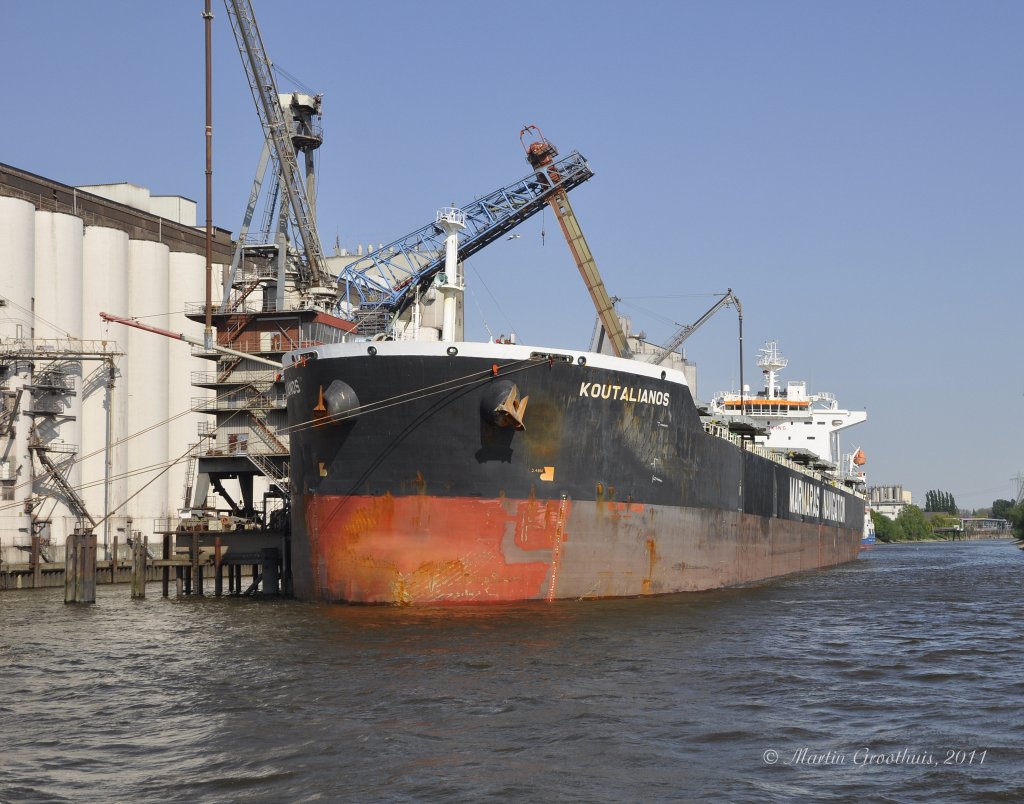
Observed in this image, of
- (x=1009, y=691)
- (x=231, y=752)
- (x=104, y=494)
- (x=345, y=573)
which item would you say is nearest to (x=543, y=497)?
(x=345, y=573)

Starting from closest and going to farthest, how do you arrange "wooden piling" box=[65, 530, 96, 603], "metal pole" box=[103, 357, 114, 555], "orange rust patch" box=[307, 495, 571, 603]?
"orange rust patch" box=[307, 495, 571, 603] → "wooden piling" box=[65, 530, 96, 603] → "metal pole" box=[103, 357, 114, 555]

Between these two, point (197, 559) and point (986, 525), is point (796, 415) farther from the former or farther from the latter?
point (986, 525)

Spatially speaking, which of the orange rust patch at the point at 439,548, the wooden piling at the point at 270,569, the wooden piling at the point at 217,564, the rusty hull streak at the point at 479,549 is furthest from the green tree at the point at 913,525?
the orange rust patch at the point at 439,548

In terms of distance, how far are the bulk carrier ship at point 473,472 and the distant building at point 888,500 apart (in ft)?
284

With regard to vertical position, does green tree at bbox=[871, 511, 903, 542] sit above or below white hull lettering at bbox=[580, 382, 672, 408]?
below

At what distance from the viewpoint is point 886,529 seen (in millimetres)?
109625

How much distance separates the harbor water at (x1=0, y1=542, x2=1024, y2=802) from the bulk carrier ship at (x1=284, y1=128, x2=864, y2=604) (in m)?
0.76

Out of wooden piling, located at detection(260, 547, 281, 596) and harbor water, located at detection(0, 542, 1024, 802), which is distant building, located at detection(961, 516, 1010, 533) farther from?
harbor water, located at detection(0, 542, 1024, 802)

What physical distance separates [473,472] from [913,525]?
109 m

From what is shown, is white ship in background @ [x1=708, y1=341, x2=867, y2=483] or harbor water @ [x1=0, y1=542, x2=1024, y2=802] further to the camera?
white ship in background @ [x1=708, y1=341, x2=867, y2=483]

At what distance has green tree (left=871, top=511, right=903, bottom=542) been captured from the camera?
10862cm

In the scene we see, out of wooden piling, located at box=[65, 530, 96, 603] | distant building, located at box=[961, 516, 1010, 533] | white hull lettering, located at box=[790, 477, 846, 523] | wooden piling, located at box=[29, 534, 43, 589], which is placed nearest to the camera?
wooden piling, located at box=[65, 530, 96, 603]

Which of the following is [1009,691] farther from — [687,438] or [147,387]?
[147,387]

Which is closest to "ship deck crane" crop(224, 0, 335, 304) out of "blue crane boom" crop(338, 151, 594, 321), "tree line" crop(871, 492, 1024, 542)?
"blue crane boom" crop(338, 151, 594, 321)
